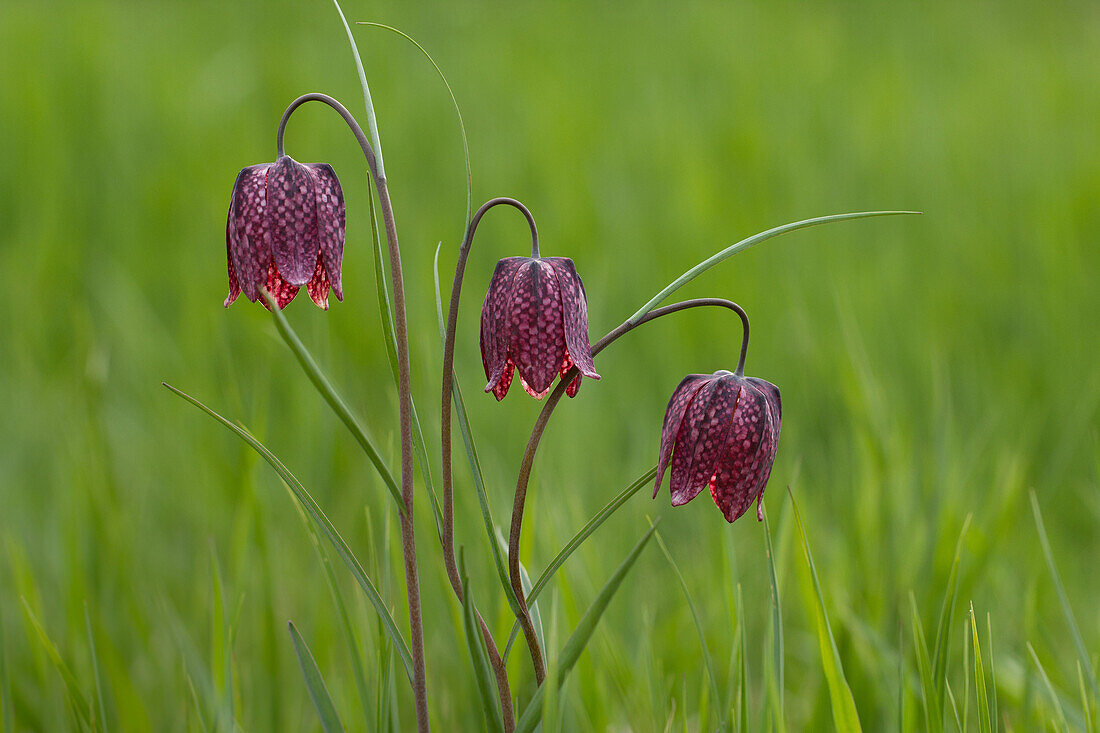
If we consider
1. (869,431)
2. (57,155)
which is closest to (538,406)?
(869,431)

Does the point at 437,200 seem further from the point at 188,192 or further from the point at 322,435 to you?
the point at 322,435

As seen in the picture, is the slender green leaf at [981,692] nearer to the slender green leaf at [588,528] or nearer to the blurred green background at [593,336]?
the blurred green background at [593,336]

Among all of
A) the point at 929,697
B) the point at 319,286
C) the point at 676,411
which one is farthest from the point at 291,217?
the point at 929,697

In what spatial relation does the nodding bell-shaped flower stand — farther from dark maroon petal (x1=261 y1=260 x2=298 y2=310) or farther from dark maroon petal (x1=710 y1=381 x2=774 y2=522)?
dark maroon petal (x1=710 y1=381 x2=774 y2=522)

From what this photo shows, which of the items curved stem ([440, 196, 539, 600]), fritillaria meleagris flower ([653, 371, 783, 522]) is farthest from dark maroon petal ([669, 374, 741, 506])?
curved stem ([440, 196, 539, 600])

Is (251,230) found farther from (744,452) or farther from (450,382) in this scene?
(744,452)

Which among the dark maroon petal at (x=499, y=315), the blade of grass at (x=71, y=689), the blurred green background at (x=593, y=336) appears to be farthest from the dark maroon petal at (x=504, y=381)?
the blade of grass at (x=71, y=689)
